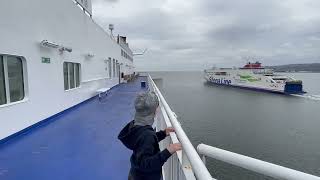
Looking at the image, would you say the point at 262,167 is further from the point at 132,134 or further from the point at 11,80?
the point at 11,80

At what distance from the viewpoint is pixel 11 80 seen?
16.2 ft

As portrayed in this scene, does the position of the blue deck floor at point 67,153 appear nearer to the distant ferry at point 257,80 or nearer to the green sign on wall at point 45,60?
the green sign on wall at point 45,60

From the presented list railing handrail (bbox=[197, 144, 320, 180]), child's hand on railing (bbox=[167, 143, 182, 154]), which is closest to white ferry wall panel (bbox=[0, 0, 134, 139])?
child's hand on railing (bbox=[167, 143, 182, 154])

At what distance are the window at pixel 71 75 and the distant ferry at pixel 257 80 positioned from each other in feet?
120

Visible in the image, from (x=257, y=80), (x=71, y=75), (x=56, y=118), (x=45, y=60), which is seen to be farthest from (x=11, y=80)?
(x=257, y=80)

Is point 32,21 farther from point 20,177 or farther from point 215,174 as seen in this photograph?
point 215,174

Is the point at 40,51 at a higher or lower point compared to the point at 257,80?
higher

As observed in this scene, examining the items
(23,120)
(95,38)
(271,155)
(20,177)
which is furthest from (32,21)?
(271,155)

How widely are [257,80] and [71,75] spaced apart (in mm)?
42681

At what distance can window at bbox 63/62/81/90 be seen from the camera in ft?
26.3

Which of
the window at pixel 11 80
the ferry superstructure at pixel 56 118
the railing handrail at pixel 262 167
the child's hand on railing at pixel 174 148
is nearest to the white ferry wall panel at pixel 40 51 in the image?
the ferry superstructure at pixel 56 118

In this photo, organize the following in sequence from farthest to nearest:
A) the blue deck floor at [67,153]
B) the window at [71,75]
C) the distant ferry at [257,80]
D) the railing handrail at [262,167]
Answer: the distant ferry at [257,80] < the window at [71,75] < the blue deck floor at [67,153] < the railing handrail at [262,167]

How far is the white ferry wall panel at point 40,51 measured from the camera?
4.67 meters

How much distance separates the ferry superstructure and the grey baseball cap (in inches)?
10.0
